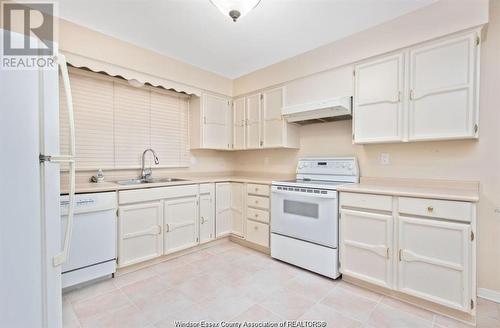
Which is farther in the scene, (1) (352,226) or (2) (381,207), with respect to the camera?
(1) (352,226)

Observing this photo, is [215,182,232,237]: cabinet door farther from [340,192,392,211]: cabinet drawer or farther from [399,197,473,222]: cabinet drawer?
[399,197,473,222]: cabinet drawer

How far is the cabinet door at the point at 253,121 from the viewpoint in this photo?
3.46 m

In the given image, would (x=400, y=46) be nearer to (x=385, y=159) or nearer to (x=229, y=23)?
(x=385, y=159)

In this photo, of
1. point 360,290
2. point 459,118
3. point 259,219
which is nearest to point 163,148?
point 259,219

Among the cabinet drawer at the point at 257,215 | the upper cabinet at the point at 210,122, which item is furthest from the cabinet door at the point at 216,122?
the cabinet drawer at the point at 257,215

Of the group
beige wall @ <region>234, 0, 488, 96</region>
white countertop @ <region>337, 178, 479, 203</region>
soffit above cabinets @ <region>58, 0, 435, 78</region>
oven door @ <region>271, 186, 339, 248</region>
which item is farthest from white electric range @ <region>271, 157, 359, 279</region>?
soffit above cabinets @ <region>58, 0, 435, 78</region>

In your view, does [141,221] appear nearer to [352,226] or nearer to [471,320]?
[352,226]

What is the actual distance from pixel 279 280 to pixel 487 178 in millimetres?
2016

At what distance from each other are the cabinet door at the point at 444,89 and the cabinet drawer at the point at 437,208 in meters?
0.60

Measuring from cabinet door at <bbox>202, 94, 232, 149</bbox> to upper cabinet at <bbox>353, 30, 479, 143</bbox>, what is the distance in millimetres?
1968

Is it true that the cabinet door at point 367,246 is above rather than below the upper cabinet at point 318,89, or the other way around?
below

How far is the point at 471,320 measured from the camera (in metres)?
1.68

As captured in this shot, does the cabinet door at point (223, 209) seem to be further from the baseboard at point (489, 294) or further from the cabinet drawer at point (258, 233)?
the baseboard at point (489, 294)

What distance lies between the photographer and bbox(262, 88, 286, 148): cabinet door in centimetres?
319
